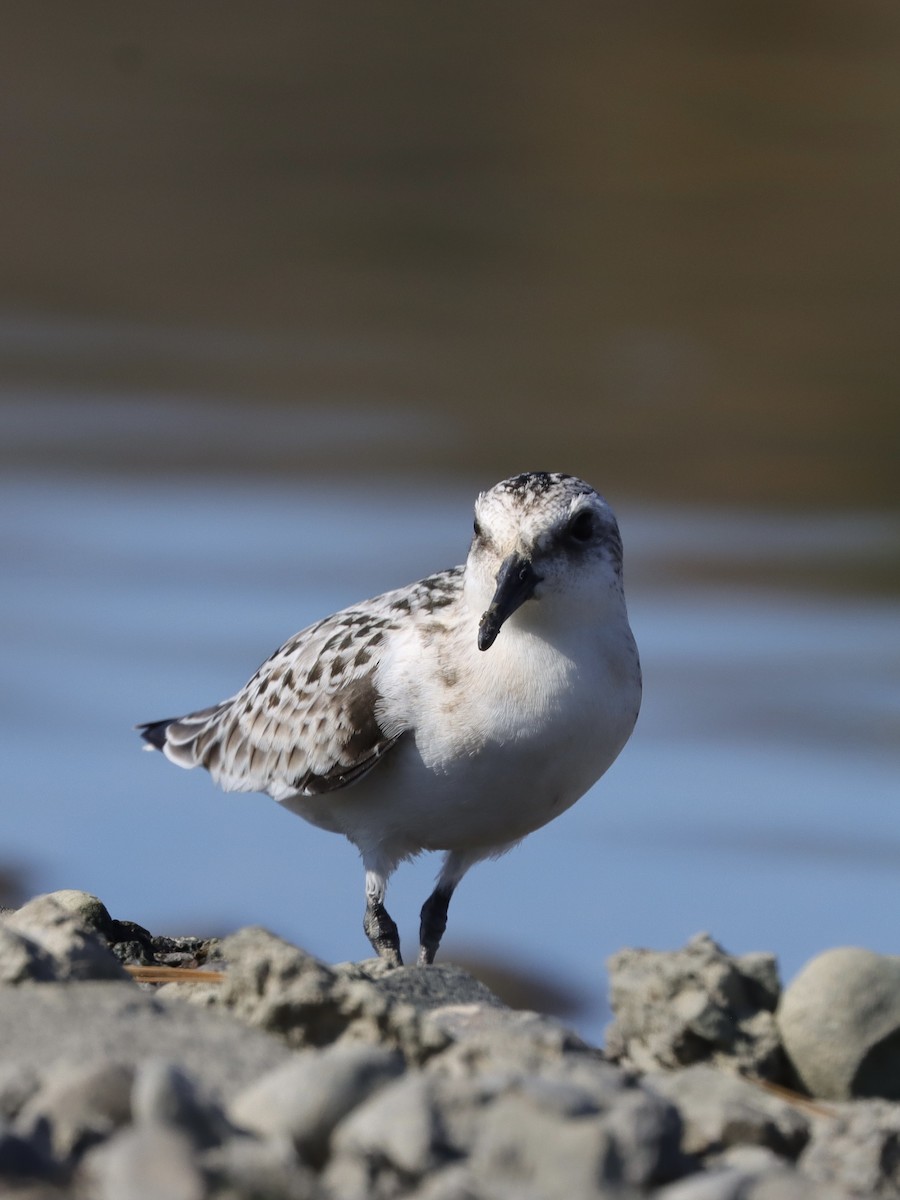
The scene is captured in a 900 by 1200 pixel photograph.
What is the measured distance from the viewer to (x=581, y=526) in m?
6.10

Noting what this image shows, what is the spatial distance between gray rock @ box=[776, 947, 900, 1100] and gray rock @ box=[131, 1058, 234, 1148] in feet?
4.45

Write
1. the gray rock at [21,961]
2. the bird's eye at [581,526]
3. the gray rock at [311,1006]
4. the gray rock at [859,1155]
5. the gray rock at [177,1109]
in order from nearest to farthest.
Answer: the gray rock at [177,1109] → the gray rock at [859,1155] → the gray rock at [311,1006] → the gray rock at [21,961] → the bird's eye at [581,526]

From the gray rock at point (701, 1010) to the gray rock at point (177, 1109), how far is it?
4.02 feet

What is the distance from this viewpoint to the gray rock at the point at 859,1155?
318 cm

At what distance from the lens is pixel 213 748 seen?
7.72 meters

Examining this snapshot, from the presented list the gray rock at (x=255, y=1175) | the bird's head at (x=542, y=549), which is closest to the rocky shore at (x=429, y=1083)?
the gray rock at (x=255, y=1175)

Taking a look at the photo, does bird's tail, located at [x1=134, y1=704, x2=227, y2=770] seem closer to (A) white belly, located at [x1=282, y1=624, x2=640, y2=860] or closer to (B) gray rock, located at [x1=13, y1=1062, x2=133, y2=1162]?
(A) white belly, located at [x1=282, y1=624, x2=640, y2=860]

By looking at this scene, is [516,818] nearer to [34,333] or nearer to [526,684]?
[526,684]

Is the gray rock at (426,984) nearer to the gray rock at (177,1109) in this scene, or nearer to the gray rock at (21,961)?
the gray rock at (21,961)

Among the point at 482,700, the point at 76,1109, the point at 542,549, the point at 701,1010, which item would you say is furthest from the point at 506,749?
the point at 76,1109

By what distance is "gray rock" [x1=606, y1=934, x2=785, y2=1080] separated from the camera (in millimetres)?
3771

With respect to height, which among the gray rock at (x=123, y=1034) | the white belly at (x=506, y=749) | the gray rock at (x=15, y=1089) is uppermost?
the white belly at (x=506, y=749)

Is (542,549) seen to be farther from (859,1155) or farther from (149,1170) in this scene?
(149,1170)

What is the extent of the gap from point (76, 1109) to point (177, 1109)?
210 millimetres
